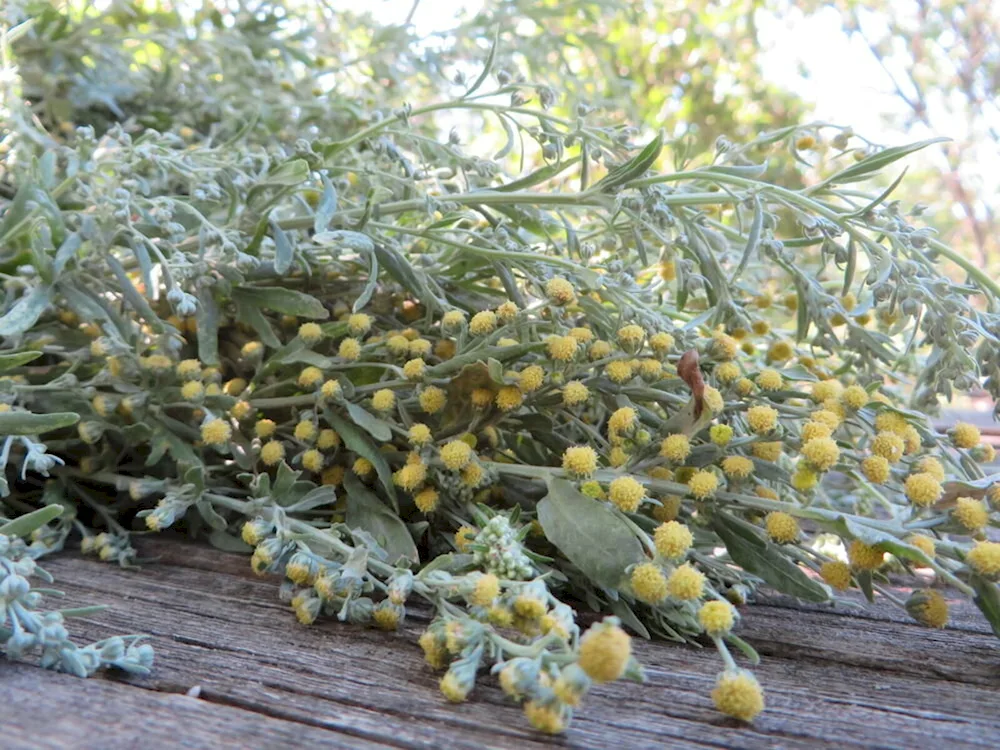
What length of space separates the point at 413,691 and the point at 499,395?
0.92ft

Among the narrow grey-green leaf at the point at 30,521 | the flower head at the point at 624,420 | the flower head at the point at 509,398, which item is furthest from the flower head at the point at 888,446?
the narrow grey-green leaf at the point at 30,521

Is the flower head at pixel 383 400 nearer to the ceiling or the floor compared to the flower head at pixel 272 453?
nearer to the ceiling

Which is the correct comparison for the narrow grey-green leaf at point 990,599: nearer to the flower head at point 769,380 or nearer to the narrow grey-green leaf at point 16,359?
the flower head at point 769,380

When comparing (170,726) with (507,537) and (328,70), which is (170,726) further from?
(328,70)

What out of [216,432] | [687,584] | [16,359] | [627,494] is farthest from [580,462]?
[16,359]

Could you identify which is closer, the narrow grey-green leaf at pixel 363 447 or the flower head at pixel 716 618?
the flower head at pixel 716 618

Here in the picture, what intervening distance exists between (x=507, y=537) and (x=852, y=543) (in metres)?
0.27

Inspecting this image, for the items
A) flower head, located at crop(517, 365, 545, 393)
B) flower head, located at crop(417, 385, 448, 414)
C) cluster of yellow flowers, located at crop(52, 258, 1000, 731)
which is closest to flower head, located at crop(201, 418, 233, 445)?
cluster of yellow flowers, located at crop(52, 258, 1000, 731)

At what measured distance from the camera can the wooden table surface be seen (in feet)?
1.82

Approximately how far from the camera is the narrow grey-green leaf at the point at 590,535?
67 cm

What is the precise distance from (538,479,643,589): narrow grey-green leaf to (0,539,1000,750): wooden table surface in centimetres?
9

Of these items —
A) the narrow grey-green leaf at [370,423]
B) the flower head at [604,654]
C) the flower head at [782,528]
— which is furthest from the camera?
the narrow grey-green leaf at [370,423]

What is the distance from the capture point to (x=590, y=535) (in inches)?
27.2

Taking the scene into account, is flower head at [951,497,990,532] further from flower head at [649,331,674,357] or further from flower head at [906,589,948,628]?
flower head at [649,331,674,357]
